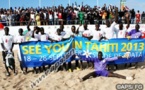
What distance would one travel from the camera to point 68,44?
12227 millimetres

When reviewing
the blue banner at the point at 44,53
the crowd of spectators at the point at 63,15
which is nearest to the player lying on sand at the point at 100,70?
the blue banner at the point at 44,53

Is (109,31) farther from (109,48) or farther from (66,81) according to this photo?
(66,81)

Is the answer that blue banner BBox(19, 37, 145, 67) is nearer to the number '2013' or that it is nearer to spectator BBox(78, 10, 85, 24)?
the number '2013'

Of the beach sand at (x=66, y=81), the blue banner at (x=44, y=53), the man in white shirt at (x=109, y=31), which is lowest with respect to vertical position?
the beach sand at (x=66, y=81)

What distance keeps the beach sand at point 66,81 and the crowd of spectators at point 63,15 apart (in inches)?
411

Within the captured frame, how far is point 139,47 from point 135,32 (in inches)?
26.3

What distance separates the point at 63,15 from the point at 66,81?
41.3ft

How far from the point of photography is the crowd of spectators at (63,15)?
73.4ft

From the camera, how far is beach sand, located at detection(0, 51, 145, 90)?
33.6ft

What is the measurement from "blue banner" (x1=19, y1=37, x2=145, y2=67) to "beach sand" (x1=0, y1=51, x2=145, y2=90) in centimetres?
55

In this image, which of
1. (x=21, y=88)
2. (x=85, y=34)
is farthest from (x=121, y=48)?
(x=21, y=88)

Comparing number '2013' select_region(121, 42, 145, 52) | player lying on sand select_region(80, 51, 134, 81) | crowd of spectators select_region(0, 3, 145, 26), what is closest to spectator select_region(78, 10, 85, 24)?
crowd of spectators select_region(0, 3, 145, 26)

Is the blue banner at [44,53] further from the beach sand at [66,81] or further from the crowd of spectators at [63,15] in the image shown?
the crowd of spectators at [63,15]

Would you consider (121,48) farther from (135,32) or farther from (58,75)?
(58,75)
